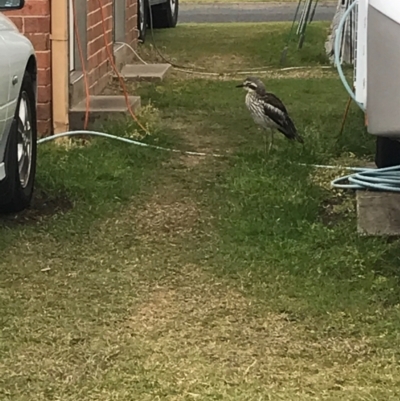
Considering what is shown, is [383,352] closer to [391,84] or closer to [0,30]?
[391,84]

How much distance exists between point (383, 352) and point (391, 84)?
1.13 m

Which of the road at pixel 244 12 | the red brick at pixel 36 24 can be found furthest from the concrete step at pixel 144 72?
the road at pixel 244 12

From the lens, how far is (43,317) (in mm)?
4301

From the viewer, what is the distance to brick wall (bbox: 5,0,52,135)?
7.80m

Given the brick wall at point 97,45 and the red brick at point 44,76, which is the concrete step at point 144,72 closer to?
the brick wall at point 97,45

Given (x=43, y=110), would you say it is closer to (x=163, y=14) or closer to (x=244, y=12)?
(x=163, y=14)

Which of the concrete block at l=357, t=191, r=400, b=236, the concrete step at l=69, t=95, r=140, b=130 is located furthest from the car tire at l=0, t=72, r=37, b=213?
the concrete step at l=69, t=95, r=140, b=130

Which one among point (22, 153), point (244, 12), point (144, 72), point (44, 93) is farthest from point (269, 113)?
point (244, 12)

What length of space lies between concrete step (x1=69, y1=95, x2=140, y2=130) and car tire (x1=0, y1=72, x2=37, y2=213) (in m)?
2.18

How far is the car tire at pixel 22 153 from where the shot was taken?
542 cm

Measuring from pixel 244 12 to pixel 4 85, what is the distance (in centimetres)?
1931

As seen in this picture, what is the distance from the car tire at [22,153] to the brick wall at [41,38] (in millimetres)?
1986

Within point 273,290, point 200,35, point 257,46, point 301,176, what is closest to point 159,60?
point 257,46

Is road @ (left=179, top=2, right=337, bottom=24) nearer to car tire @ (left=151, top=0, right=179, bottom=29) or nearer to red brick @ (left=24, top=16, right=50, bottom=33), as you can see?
car tire @ (left=151, top=0, right=179, bottom=29)
